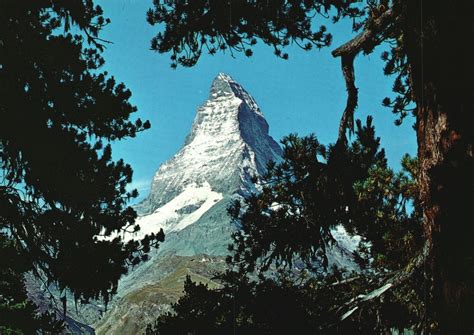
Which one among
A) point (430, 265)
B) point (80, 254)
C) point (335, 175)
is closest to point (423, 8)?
point (430, 265)

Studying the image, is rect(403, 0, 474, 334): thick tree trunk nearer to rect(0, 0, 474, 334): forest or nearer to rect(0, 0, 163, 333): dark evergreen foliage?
rect(0, 0, 474, 334): forest

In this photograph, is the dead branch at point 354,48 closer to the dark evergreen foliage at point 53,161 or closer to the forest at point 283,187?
the forest at point 283,187

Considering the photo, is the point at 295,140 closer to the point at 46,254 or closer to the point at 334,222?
the point at 334,222

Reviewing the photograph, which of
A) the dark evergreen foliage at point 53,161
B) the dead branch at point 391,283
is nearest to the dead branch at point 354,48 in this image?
the dead branch at point 391,283

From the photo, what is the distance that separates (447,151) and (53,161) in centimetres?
687

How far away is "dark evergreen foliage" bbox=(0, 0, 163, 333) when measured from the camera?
Result: 8.09 m

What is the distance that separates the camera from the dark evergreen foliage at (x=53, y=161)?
8086mm

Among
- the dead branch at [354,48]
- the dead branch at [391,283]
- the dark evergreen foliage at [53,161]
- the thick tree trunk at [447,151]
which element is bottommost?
the dead branch at [391,283]

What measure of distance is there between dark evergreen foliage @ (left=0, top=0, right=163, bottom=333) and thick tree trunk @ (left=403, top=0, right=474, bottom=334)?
21.5 ft

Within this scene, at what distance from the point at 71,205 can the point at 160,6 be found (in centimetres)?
395

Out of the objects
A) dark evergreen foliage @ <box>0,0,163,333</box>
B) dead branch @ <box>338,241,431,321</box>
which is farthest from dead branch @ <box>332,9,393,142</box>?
dark evergreen foliage @ <box>0,0,163,333</box>

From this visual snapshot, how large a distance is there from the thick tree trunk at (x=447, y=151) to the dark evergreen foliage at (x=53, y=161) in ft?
21.5

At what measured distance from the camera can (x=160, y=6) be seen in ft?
22.0

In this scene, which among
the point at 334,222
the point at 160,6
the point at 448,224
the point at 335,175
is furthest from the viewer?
the point at 160,6
